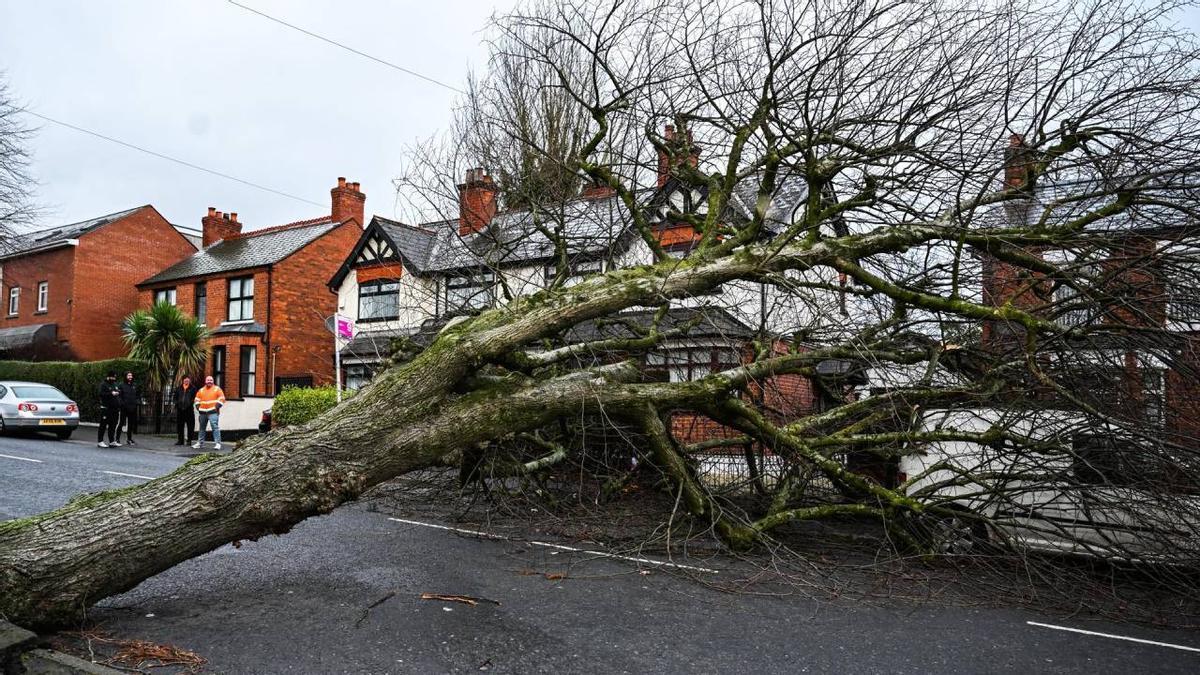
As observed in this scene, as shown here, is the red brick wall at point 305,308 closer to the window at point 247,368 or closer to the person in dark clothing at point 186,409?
the window at point 247,368

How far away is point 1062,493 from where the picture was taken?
5.98m

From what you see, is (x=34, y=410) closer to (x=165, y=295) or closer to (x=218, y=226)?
(x=165, y=295)

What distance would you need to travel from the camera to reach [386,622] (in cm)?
460

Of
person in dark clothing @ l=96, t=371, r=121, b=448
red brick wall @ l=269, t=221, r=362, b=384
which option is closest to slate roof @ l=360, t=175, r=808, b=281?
person in dark clothing @ l=96, t=371, r=121, b=448

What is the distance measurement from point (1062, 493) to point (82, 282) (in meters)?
33.0

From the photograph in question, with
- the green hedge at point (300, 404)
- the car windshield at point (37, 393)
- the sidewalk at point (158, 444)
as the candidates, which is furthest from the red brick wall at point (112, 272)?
the green hedge at point (300, 404)

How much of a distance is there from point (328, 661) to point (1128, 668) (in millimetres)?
4440

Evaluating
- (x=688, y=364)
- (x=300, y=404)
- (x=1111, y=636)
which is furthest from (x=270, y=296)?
(x=1111, y=636)

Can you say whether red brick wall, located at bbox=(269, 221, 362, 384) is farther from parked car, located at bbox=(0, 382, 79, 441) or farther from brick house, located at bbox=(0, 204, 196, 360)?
brick house, located at bbox=(0, 204, 196, 360)

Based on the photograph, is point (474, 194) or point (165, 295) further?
point (165, 295)

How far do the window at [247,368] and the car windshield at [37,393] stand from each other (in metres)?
7.16

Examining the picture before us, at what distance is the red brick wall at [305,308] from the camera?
26109 millimetres

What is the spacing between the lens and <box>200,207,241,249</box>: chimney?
1284 inches

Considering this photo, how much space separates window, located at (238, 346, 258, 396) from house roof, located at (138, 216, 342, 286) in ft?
9.96
